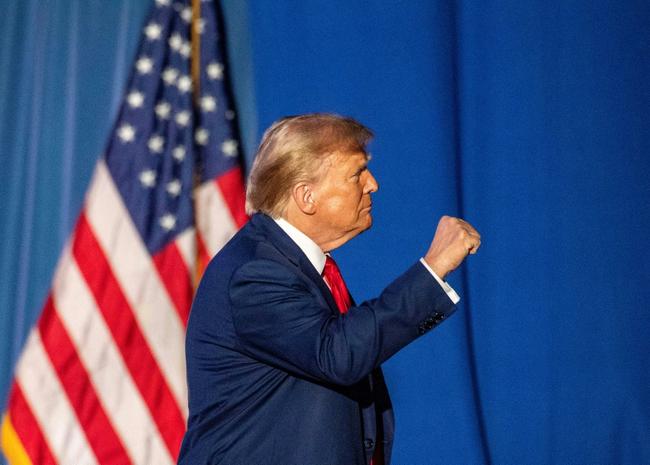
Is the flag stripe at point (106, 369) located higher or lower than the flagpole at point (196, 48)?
lower

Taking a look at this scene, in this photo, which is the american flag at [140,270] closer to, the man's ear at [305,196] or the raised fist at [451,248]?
the man's ear at [305,196]

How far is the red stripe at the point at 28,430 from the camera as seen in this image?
265 centimetres

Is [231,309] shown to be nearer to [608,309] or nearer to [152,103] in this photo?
[152,103]

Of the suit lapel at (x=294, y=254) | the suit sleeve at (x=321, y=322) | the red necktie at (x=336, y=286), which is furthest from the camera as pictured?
the red necktie at (x=336, y=286)

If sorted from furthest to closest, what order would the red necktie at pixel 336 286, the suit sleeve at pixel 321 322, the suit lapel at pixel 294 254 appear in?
1. the red necktie at pixel 336 286
2. the suit lapel at pixel 294 254
3. the suit sleeve at pixel 321 322

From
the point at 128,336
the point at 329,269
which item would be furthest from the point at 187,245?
the point at 329,269

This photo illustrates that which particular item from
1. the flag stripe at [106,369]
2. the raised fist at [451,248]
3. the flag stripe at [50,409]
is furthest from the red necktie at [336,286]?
the flag stripe at [50,409]

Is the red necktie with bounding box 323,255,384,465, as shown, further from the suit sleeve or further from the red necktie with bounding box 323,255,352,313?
the suit sleeve

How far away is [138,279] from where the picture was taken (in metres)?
2.67

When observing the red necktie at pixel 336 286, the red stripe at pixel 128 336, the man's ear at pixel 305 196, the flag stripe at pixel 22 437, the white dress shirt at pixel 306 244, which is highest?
the man's ear at pixel 305 196

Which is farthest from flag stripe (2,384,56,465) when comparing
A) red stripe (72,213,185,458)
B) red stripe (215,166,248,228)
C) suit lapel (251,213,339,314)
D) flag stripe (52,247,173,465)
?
suit lapel (251,213,339,314)

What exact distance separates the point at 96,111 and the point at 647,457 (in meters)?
2.04

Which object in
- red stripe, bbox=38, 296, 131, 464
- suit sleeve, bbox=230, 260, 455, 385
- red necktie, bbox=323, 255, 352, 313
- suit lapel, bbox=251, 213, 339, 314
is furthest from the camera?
red stripe, bbox=38, 296, 131, 464

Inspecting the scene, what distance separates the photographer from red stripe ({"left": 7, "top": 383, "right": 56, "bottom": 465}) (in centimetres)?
265
